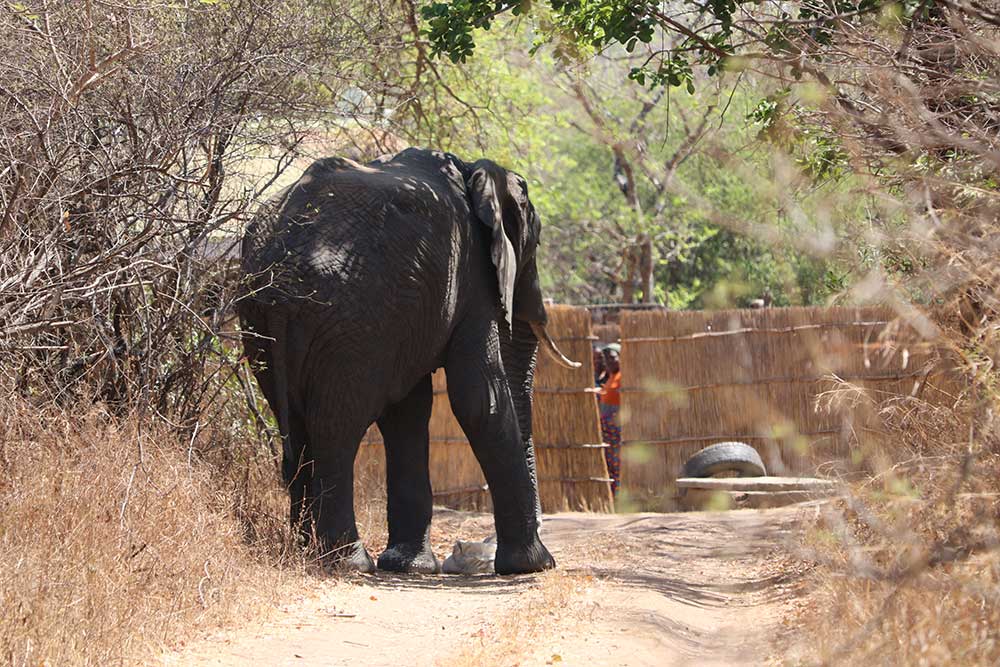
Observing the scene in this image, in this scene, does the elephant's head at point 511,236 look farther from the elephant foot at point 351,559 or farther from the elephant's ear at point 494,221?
the elephant foot at point 351,559

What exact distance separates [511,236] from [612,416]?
219 inches

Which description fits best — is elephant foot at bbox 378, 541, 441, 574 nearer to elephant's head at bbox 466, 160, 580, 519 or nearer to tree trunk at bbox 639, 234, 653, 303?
elephant's head at bbox 466, 160, 580, 519

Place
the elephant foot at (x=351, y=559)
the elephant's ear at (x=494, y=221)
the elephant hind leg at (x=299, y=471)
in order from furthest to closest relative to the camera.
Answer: the elephant's ear at (x=494, y=221) < the elephant hind leg at (x=299, y=471) < the elephant foot at (x=351, y=559)

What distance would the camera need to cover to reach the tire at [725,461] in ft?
45.0

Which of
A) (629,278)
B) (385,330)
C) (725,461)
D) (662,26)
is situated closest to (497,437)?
(385,330)

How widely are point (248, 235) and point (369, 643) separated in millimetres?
2912

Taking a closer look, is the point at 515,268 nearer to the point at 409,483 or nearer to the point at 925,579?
the point at 409,483

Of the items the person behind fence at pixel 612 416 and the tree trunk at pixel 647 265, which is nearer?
the person behind fence at pixel 612 416

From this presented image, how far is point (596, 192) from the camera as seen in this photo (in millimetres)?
30938

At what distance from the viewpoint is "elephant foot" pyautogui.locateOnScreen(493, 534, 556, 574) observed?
8.95 meters

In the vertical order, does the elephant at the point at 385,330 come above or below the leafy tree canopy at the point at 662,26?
below

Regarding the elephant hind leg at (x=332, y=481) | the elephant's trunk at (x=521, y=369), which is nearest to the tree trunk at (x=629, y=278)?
the elephant's trunk at (x=521, y=369)

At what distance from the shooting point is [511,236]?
387 inches

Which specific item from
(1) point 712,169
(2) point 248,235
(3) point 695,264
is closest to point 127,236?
(2) point 248,235
